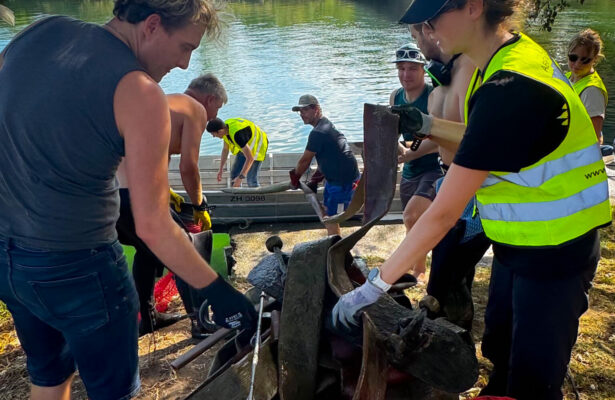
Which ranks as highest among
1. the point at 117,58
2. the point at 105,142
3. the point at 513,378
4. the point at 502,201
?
the point at 117,58

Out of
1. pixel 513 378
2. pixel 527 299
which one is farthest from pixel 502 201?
pixel 513 378

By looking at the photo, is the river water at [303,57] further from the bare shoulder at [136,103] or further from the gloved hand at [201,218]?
the bare shoulder at [136,103]

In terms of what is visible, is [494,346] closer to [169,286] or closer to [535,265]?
[535,265]

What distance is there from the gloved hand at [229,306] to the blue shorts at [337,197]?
425 centimetres

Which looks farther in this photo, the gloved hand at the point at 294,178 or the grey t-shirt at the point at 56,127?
the gloved hand at the point at 294,178

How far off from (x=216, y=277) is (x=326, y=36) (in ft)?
92.4

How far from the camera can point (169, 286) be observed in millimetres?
4215

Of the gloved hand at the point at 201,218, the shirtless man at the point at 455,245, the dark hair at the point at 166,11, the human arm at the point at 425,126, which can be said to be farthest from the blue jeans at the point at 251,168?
the dark hair at the point at 166,11

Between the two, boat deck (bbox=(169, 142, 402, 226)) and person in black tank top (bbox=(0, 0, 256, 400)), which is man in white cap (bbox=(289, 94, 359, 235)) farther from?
person in black tank top (bbox=(0, 0, 256, 400))

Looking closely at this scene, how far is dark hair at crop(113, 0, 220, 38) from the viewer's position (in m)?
1.67

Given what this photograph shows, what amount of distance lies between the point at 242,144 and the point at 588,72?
4.81m

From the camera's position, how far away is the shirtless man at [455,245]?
2699mm

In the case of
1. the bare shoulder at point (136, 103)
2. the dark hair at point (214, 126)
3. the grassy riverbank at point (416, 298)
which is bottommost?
the grassy riverbank at point (416, 298)

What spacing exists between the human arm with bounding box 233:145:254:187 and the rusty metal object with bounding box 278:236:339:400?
6434 mm
